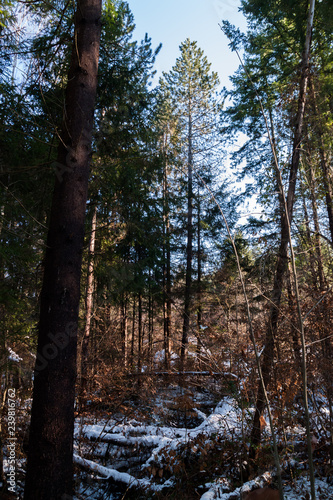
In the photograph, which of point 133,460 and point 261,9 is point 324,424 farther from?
point 261,9

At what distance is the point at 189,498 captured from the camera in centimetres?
396

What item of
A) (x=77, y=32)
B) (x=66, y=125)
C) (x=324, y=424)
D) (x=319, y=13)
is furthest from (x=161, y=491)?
(x=319, y=13)

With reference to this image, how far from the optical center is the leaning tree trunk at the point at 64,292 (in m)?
2.23

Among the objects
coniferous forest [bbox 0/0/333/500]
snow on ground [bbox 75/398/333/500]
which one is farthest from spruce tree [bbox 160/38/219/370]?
snow on ground [bbox 75/398/333/500]

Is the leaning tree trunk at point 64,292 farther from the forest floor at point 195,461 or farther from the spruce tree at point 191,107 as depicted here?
the spruce tree at point 191,107

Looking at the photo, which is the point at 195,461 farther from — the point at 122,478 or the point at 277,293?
the point at 277,293

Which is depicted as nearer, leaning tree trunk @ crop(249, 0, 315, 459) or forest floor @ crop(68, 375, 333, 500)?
forest floor @ crop(68, 375, 333, 500)

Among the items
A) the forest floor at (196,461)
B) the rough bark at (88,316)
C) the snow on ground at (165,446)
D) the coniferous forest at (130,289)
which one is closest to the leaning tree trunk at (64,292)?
the coniferous forest at (130,289)

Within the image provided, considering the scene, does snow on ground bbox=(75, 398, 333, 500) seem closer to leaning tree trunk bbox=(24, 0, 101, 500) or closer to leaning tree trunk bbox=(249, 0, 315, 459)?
leaning tree trunk bbox=(249, 0, 315, 459)

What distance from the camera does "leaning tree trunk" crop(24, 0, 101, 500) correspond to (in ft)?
7.33

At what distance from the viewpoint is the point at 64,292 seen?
99.8 inches

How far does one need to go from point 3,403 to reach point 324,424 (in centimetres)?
488

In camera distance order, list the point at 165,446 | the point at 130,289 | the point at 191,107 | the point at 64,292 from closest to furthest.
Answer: the point at 64,292 → the point at 165,446 → the point at 130,289 → the point at 191,107

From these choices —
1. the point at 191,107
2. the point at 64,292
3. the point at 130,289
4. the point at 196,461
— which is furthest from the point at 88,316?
the point at 191,107
